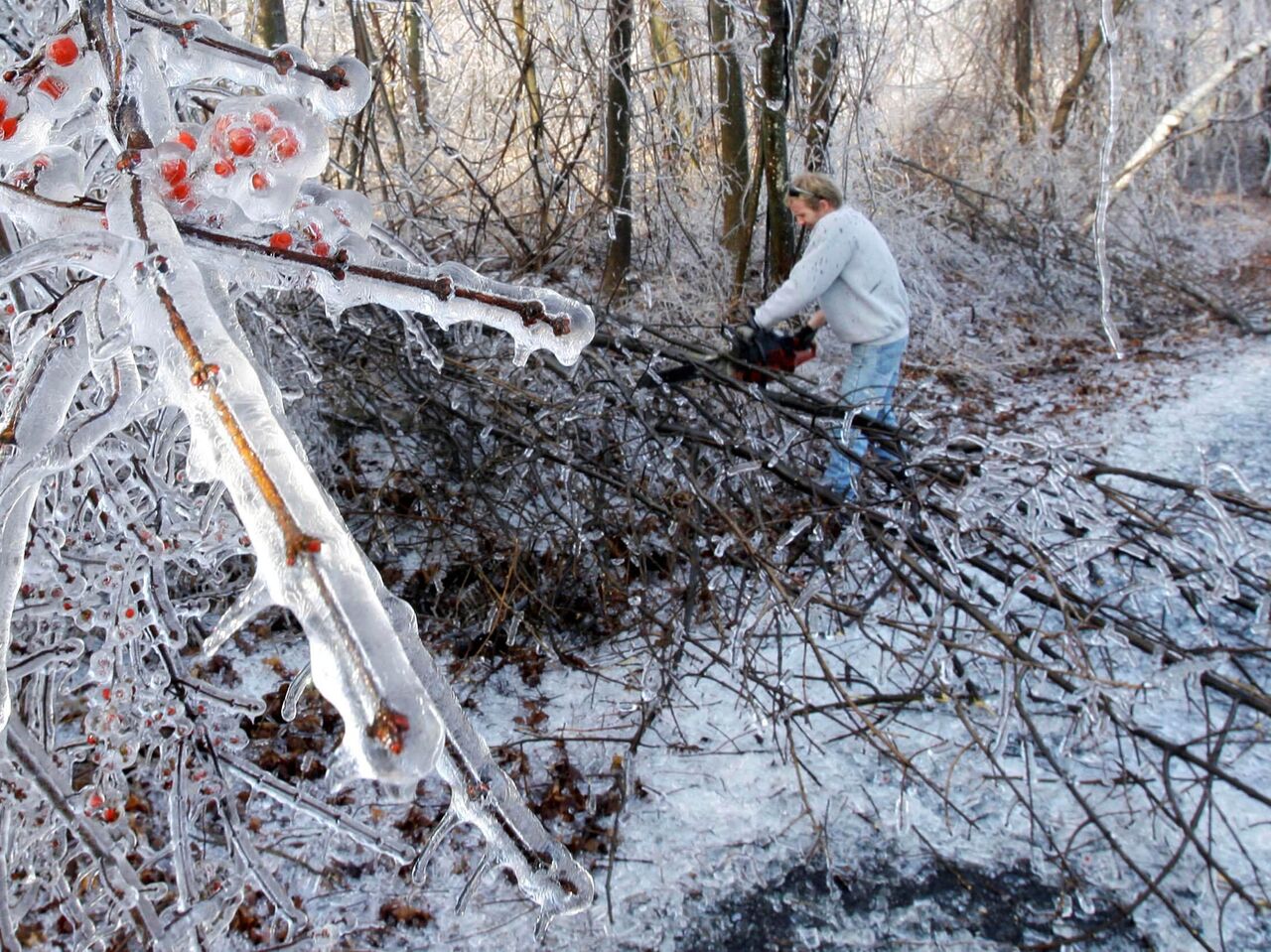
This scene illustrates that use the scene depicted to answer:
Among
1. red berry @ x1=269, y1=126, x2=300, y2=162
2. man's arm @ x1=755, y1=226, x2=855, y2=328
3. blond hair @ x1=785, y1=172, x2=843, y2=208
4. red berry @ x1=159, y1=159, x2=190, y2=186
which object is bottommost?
man's arm @ x1=755, y1=226, x2=855, y2=328

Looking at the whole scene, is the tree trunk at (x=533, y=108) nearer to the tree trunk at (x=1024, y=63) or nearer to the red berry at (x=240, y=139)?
the red berry at (x=240, y=139)

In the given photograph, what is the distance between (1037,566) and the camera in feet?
8.79

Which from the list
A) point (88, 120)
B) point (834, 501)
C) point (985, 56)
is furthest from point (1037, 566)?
point (985, 56)

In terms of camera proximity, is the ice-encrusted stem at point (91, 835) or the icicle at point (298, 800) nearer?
the ice-encrusted stem at point (91, 835)

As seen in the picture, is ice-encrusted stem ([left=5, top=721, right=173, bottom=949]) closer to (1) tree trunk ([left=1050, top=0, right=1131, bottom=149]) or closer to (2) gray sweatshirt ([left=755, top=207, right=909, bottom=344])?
(2) gray sweatshirt ([left=755, top=207, right=909, bottom=344])

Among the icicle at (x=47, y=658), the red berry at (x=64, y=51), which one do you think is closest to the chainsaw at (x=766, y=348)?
the icicle at (x=47, y=658)

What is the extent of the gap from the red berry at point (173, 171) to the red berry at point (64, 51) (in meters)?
0.21

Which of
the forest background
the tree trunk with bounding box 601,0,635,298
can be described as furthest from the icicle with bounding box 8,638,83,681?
the tree trunk with bounding box 601,0,635,298

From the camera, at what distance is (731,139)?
730 centimetres

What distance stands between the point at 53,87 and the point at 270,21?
12.7 feet

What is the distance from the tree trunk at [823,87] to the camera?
22.6ft

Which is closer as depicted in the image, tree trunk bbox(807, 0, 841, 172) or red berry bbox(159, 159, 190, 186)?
red berry bbox(159, 159, 190, 186)

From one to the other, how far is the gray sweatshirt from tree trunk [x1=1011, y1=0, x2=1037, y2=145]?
22.0ft

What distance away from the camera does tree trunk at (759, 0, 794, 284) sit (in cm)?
652
